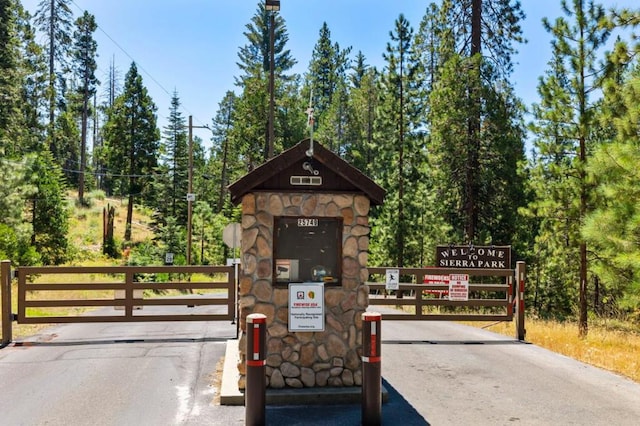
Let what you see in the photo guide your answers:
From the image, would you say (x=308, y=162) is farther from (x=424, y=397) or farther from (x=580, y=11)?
(x=580, y=11)

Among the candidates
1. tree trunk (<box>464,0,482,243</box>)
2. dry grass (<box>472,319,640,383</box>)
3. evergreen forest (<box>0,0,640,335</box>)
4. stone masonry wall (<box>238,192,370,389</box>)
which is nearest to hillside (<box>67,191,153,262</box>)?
evergreen forest (<box>0,0,640,335</box>)

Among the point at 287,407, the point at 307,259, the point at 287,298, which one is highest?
the point at 307,259

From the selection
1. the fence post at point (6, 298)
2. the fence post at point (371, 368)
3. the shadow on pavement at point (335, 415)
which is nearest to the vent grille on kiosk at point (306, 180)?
the fence post at point (371, 368)

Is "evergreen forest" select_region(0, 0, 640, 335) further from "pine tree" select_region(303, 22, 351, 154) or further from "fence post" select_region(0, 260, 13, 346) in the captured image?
"fence post" select_region(0, 260, 13, 346)

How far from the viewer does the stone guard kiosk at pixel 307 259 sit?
714cm

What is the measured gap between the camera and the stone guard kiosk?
7145mm

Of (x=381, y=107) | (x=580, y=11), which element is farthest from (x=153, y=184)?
(x=580, y=11)

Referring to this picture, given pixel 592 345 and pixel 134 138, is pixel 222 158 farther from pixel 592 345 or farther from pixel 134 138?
pixel 592 345

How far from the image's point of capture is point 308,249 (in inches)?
290

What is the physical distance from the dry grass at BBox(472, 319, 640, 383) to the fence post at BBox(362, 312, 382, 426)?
4819mm

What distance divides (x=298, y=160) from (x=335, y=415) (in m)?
3.16

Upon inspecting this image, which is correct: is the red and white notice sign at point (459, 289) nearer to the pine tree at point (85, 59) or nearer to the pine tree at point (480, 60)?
the pine tree at point (480, 60)

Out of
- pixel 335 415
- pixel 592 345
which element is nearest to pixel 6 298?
pixel 335 415

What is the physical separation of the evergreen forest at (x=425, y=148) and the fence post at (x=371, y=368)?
395 centimetres
